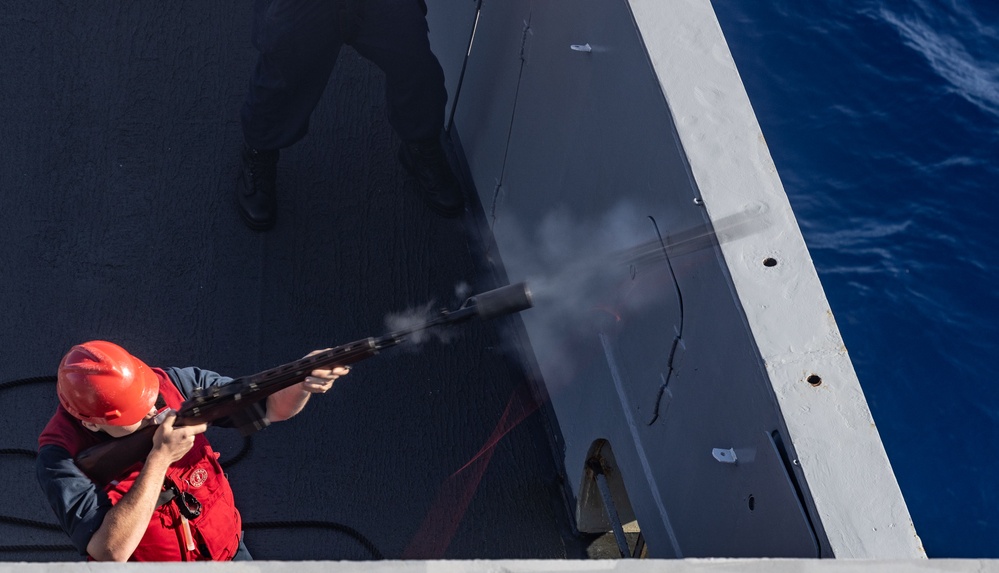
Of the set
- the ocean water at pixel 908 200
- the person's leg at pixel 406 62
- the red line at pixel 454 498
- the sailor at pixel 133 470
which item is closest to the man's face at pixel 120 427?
the sailor at pixel 133 470

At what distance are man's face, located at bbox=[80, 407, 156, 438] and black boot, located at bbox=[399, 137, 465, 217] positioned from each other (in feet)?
7.29

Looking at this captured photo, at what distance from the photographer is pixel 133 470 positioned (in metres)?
2.51

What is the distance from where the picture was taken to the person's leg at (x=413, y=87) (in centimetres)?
419

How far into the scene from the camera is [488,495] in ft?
12.0

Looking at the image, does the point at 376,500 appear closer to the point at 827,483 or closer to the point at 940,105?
the point at 827,483

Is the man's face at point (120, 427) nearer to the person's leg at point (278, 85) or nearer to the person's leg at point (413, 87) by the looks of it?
the person's leg at point (278, 85)

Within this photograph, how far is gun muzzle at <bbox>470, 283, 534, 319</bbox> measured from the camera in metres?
→ 2.46

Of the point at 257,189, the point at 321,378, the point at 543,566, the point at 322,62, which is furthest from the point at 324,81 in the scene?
the point at 543,566

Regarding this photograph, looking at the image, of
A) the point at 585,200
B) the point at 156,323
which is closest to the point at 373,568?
the point at 585,200

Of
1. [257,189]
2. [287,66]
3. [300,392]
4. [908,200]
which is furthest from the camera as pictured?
[908,200]

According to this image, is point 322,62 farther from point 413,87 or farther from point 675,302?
point 675,302

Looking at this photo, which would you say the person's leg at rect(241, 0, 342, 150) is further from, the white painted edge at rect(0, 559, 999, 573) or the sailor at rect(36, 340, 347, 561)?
the white painted edge at rect(0, 559, 999, 573)

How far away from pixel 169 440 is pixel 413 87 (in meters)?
2.36

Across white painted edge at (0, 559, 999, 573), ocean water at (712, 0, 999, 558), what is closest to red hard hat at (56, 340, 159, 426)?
white painted edge at (0, 559, 999, 573)
